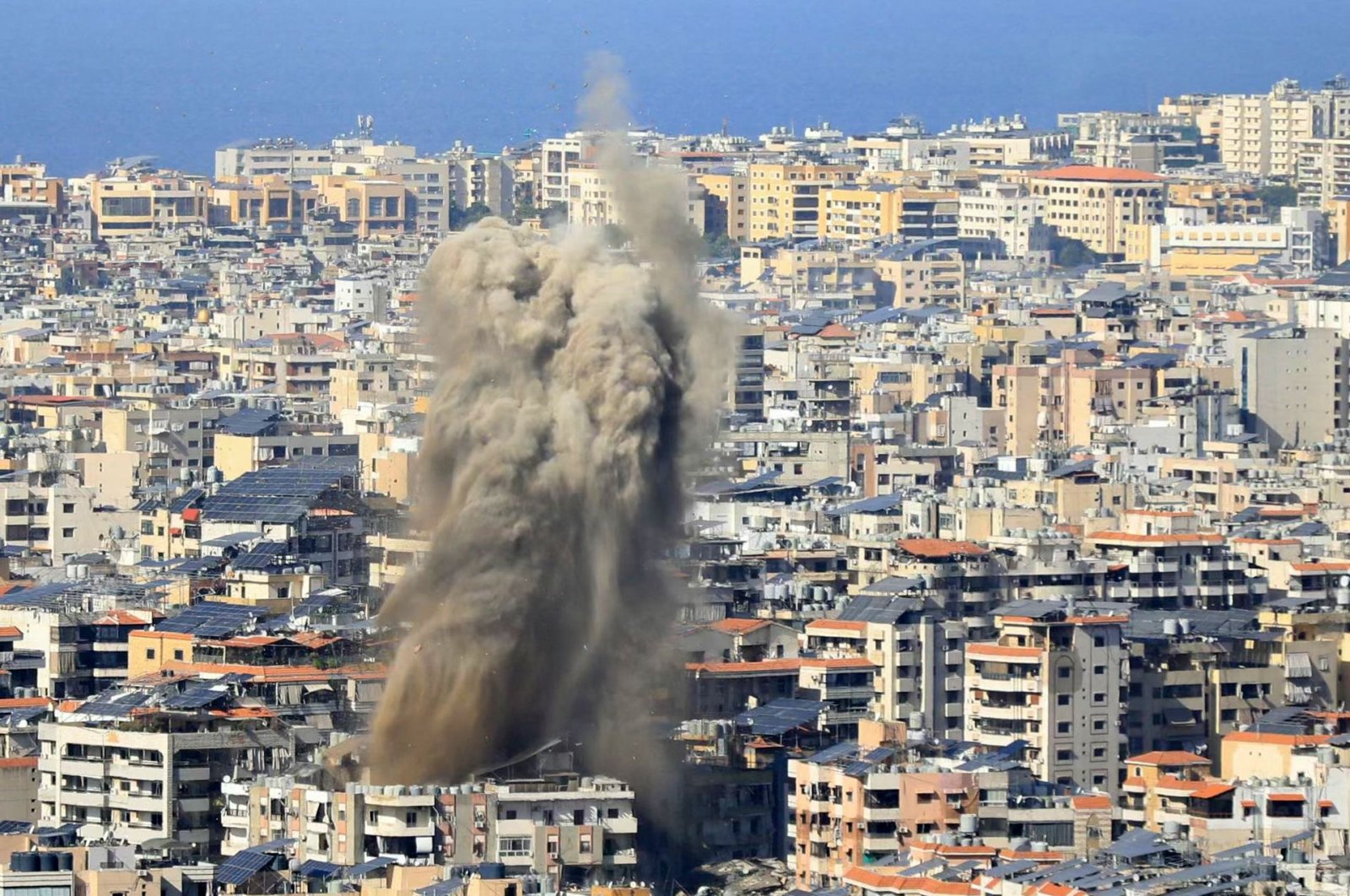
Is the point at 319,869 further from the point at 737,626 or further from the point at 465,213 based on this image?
the point at 465,213

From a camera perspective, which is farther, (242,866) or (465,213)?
(465,213)

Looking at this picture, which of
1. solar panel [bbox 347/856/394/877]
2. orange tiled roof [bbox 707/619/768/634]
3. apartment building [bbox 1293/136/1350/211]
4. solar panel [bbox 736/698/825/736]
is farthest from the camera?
apartment building [bbox 1293/136/1350/211]

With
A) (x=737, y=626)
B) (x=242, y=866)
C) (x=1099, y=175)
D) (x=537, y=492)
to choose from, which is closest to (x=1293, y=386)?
(x=737, y=626)

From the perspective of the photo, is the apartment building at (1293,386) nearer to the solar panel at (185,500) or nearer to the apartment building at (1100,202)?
the solar panel at (185,500)

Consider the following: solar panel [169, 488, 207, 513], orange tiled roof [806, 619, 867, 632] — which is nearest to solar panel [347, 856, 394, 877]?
orange tiled roof [806, 619, 867, 632]

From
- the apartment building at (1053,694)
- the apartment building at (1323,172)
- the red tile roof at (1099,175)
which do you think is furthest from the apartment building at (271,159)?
the apartment building at (1053,694)

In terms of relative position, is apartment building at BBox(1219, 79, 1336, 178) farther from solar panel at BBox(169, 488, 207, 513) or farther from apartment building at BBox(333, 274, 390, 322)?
solar panel at BBox(169, 488, 207, 513)
